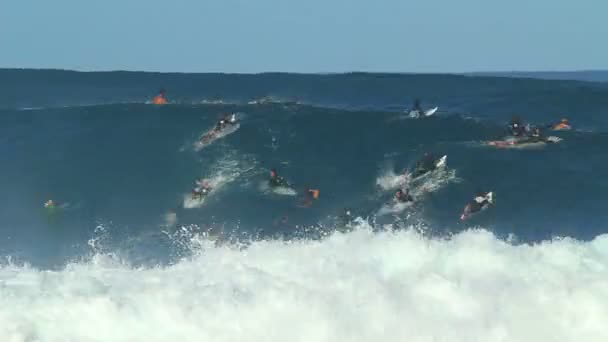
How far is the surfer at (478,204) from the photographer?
24219 mm

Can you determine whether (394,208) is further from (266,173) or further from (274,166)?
(274,166)

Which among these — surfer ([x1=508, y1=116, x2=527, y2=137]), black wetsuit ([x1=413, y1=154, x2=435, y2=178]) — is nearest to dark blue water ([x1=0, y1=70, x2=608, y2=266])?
black wetsuit ([x1=413, y1=154, x2=435, y2=178])

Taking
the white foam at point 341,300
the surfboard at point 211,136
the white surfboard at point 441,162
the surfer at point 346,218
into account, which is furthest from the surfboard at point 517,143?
the white foam at point 341,300

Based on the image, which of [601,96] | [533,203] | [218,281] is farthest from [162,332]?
[601,96]

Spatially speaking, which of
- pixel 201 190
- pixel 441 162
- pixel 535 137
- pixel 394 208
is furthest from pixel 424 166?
pixel 201 190

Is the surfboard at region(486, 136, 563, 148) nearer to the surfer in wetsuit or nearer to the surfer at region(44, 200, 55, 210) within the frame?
the surfer in wetsuit

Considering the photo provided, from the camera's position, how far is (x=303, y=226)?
24.2m

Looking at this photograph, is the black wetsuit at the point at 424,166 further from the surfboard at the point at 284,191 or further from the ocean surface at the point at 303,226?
the surfboard at the point at 284,191

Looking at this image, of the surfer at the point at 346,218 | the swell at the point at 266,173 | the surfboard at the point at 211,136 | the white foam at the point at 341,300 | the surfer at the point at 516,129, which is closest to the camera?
the white foam at the point at 341,300

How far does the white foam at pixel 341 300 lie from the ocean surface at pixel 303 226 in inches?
1.8

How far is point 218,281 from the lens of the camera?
1797cm

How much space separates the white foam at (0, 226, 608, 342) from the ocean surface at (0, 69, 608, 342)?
0.15ft

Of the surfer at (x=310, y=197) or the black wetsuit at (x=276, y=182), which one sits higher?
the black wetsuit at (x=276, y=182)

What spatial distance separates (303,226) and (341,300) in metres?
7.28
